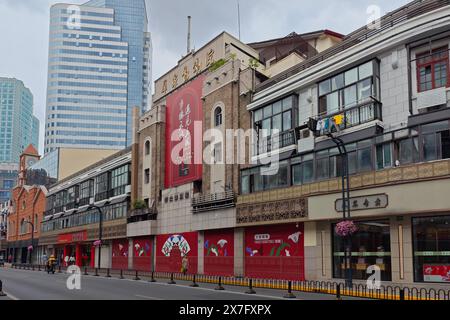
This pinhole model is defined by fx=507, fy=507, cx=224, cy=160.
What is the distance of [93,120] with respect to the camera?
163625mm

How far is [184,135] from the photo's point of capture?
139ft

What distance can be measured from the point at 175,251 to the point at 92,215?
20.5 metres

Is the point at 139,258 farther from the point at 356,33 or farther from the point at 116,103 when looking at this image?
the point at 116,103

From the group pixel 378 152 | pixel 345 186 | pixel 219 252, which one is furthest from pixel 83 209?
pixel 378 152

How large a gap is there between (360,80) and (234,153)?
1170cm

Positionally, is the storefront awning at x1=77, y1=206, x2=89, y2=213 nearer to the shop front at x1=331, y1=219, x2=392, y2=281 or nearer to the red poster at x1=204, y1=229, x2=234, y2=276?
the red poster at x1=204, y1=229, x2=234, y2=276

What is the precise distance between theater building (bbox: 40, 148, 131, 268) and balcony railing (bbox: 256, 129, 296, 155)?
21.1 m

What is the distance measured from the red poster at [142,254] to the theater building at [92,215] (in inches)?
71.6

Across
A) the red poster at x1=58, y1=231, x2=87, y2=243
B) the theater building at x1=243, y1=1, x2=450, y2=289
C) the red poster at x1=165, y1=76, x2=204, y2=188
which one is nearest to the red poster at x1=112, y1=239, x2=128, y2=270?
the red poster at x1=58, y1=231, x2=87, y2=243

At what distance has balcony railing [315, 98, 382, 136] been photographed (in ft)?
83.4

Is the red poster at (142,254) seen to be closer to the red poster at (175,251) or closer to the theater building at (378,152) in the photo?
the red poster at (175,251)

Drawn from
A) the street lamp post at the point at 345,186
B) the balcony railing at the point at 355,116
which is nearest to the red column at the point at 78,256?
the street lamp post at the point at 345,186

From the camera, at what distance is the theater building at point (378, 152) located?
22.5 m

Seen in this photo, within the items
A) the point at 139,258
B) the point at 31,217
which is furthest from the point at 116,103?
the point at 139,258
